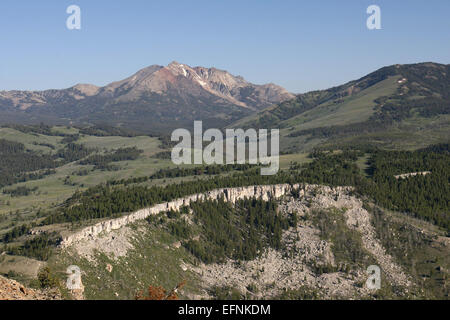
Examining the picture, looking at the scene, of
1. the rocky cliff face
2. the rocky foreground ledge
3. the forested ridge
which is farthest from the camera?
the forested ridge

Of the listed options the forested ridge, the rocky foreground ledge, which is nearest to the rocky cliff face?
the rocky foreground ledge

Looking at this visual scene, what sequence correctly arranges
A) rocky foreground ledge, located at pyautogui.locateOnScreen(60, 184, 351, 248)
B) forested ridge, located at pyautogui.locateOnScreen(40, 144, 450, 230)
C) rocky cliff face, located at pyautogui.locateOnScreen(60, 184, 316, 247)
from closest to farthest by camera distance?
rocky cliff face, located at pyautogui.locateOnScreen(60, 184, 316, 247)
rocky foreground ledge, located at pyautogui.locateOnScreen(60, 184, 351, 248)
forested ridge, located at pyautogui.locateOnScreen(40, 144, 450, 230)

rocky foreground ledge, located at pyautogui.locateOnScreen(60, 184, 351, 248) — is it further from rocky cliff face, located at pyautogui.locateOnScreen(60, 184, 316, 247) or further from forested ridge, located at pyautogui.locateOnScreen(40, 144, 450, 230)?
forested ridge, located at pyautogui.locateOnScreen(40, 144, 450, 230)

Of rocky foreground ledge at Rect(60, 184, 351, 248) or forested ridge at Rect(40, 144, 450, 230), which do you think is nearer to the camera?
rocky foreground ledge at Rect(60, 184, 351, 248)

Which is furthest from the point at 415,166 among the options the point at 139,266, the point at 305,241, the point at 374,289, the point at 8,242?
the point at 8,242

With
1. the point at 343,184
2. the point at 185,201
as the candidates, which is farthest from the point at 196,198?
the point at 343,184

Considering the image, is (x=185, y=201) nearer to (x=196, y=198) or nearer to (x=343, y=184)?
(x=196, y=198)

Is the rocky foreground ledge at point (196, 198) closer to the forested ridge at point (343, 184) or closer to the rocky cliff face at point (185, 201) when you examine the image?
the rocky cliff face at point (185, 201)

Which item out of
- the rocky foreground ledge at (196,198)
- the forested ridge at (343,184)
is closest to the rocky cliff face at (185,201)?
the rocky foreground ledge at (196,198)
